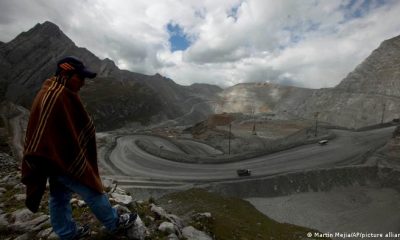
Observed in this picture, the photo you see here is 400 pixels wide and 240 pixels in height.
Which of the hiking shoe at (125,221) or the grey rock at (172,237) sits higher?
the hiking shoe at (125,221)

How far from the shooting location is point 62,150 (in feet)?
16.4

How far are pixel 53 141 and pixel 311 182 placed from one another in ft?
136

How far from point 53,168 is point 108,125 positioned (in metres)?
150

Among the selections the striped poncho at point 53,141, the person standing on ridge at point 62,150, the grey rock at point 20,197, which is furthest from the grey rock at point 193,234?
the grey rock at point 20,197

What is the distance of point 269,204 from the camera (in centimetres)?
3675

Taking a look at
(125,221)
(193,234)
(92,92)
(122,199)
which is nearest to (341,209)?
(193,234)

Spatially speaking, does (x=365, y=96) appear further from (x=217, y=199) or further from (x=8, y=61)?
(x=8, y=61)

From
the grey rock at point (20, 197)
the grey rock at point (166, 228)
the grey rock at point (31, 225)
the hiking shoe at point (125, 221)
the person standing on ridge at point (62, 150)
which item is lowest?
the grey rock at point (166, 228)

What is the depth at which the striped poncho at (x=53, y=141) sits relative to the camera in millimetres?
4848

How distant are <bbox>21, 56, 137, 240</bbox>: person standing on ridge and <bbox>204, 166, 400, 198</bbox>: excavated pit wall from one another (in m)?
33.0

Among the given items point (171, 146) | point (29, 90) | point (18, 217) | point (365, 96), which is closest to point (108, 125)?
point (29, 90)

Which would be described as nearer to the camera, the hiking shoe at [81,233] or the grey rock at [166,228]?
the hiking shoe at [81,233]

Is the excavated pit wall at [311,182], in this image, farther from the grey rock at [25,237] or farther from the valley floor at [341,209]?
the grey rock at [25,237]

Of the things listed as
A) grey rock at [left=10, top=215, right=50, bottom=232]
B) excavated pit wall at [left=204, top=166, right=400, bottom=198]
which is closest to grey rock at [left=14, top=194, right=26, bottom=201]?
grey rock at [left=10, top=215, right=50, bottom=232]
